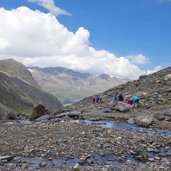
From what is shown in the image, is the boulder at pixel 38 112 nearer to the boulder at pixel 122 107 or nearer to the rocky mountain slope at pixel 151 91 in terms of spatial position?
the rocky mountain slope at pixel 151 91

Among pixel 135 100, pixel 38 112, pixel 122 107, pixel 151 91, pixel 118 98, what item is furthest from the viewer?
pixel 151 91

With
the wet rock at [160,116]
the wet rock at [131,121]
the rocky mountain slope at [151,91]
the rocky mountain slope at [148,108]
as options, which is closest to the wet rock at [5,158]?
the rocky mountain slope at [148,108]

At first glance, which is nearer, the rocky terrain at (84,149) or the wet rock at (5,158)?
the rocky terrain at (84,149)

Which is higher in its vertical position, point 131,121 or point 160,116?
point 160,116

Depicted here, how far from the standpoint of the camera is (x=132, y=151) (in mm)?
30375

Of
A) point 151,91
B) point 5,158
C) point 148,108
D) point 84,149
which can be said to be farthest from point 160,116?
point 5,158

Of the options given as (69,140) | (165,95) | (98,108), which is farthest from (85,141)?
(165,95)

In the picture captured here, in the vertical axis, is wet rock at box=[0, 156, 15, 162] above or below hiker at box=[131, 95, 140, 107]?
below

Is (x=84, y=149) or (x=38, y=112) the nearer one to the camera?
(x=84, y=149)

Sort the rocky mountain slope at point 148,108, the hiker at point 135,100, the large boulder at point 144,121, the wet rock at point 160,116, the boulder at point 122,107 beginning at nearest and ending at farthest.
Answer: the large boulder at point 144,121 < the wet rock at point 160,116 < the rocky mountain slope at point 148,108 < the boulder at point 122,107 < the hiker at point 135,100

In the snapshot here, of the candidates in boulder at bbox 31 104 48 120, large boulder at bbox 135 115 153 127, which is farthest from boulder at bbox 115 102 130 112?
boulder at bbox 31 104 48 120

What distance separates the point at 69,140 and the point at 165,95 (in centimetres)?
3632

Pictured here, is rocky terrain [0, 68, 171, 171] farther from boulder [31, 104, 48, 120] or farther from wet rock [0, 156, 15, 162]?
boulder [31, 104, 48, 120]

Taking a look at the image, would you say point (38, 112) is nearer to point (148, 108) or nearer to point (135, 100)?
point (135, 100)
